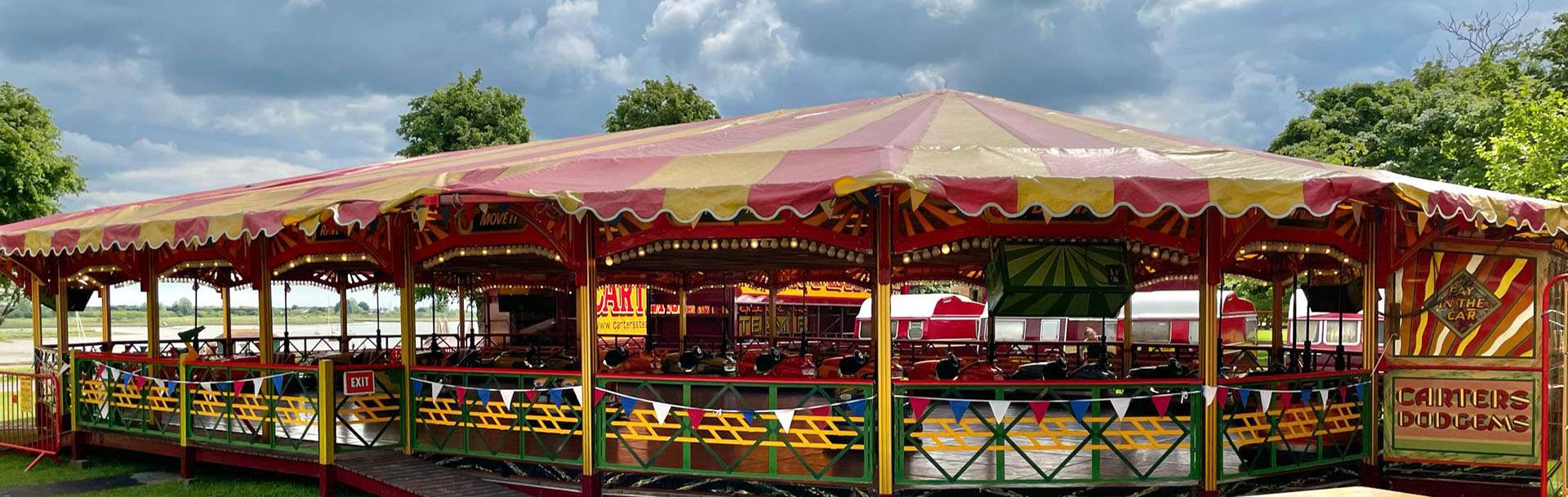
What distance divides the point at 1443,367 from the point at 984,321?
19.0m

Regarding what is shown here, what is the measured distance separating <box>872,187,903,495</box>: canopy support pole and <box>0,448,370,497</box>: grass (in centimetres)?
568

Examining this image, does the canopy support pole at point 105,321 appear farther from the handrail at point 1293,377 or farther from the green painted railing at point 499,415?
the handrail at point 1293,377

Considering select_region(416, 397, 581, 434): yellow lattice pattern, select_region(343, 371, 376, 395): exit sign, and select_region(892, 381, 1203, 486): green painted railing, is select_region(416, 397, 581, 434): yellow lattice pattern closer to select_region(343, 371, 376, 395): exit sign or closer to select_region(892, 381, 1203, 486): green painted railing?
select_region(343, 371, 376, 395): exit sign

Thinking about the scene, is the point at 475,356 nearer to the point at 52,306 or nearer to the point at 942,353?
the point at 52,306

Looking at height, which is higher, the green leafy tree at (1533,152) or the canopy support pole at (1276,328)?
the green leafy tree at (1533,152)

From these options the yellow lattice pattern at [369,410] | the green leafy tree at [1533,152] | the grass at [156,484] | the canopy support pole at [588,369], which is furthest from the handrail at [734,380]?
the green leafy tree at [1533,152]

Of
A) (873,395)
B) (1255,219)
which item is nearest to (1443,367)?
(1255,219)

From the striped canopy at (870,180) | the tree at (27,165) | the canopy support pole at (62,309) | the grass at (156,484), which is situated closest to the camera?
the striped canopy at (870,180)

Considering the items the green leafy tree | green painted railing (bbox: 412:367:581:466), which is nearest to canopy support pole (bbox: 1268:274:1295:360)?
the green leafy tree

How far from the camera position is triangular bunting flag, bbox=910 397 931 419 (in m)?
7.96

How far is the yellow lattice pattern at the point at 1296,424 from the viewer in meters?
8.61

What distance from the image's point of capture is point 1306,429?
29.2 feet

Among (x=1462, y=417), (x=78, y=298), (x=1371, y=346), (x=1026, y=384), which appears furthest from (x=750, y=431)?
(x=78, y=298)

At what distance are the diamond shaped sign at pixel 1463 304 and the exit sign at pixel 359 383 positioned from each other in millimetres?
10329
